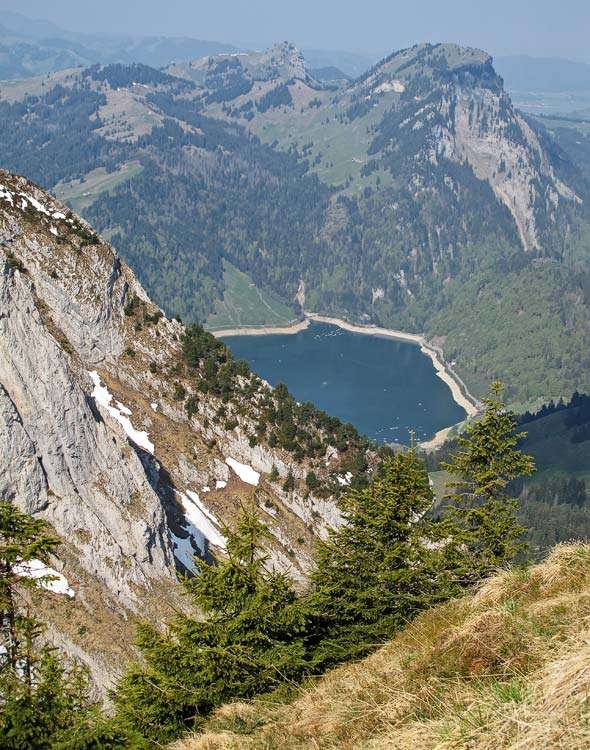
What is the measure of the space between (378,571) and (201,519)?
5230 cm

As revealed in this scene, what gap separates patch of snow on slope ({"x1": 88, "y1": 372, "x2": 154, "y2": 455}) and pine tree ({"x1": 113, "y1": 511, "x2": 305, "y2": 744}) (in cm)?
5596

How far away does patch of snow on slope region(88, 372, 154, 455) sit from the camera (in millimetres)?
82750

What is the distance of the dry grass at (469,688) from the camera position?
37.2 feet

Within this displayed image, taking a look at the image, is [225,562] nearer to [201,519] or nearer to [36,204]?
[201,519]

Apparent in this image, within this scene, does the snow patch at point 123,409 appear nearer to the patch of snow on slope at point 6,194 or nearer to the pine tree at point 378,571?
the patch of snow on slope at point 6,194

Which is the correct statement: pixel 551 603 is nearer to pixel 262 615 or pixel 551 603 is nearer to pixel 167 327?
pixel 262 615

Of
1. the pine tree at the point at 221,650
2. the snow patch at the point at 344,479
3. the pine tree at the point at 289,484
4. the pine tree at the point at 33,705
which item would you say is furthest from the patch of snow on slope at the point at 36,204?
the pine tree at the point at 221,650

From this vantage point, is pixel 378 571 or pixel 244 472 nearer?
pixel 378 571

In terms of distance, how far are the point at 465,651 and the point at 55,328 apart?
7766 centimetres

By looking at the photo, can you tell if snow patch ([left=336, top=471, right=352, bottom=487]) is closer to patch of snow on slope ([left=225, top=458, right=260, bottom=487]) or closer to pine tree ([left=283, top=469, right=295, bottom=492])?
pine tree ([left=283, top=469, right=295, bottom=492])

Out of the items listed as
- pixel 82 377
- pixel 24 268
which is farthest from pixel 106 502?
pixel 24 268

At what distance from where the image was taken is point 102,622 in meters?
55.8

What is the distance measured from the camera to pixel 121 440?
70562mm

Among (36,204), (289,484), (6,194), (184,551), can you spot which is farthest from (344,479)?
(6,194)
